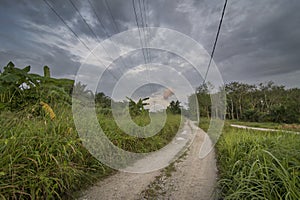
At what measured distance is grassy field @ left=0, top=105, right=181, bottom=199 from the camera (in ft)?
5.56

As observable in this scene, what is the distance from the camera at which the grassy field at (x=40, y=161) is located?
169 centimetres

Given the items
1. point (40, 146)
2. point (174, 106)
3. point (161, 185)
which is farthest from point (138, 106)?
point (40, 146)

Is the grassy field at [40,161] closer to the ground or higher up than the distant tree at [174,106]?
closer to the ground

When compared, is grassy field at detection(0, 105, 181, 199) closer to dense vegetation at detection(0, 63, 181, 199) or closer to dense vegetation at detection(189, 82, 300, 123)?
dense vegetation at detection(0, 63, 181, 199)

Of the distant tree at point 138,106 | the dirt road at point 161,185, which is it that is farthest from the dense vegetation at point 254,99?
the dirt road at point 161,185

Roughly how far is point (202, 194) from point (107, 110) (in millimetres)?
4074

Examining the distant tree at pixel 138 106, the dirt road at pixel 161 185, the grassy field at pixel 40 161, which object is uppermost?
the distant tree at pixel 138 106

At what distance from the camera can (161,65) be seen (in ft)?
15.4

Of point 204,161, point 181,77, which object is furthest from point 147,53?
point 204,161

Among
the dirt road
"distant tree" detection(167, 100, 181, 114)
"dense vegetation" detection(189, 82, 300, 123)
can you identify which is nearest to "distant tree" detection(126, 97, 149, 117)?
"distant tree" detection(167, 100, 181, 114)

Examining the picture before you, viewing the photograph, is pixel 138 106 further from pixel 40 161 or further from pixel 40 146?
pixel 40 161

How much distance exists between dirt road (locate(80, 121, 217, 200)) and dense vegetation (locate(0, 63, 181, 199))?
31 cm

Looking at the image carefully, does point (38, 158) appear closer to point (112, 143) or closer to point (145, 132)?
point (112, 143)

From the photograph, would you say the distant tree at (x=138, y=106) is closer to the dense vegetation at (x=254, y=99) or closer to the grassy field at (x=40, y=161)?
the grassy field at (x=40, y=161)
